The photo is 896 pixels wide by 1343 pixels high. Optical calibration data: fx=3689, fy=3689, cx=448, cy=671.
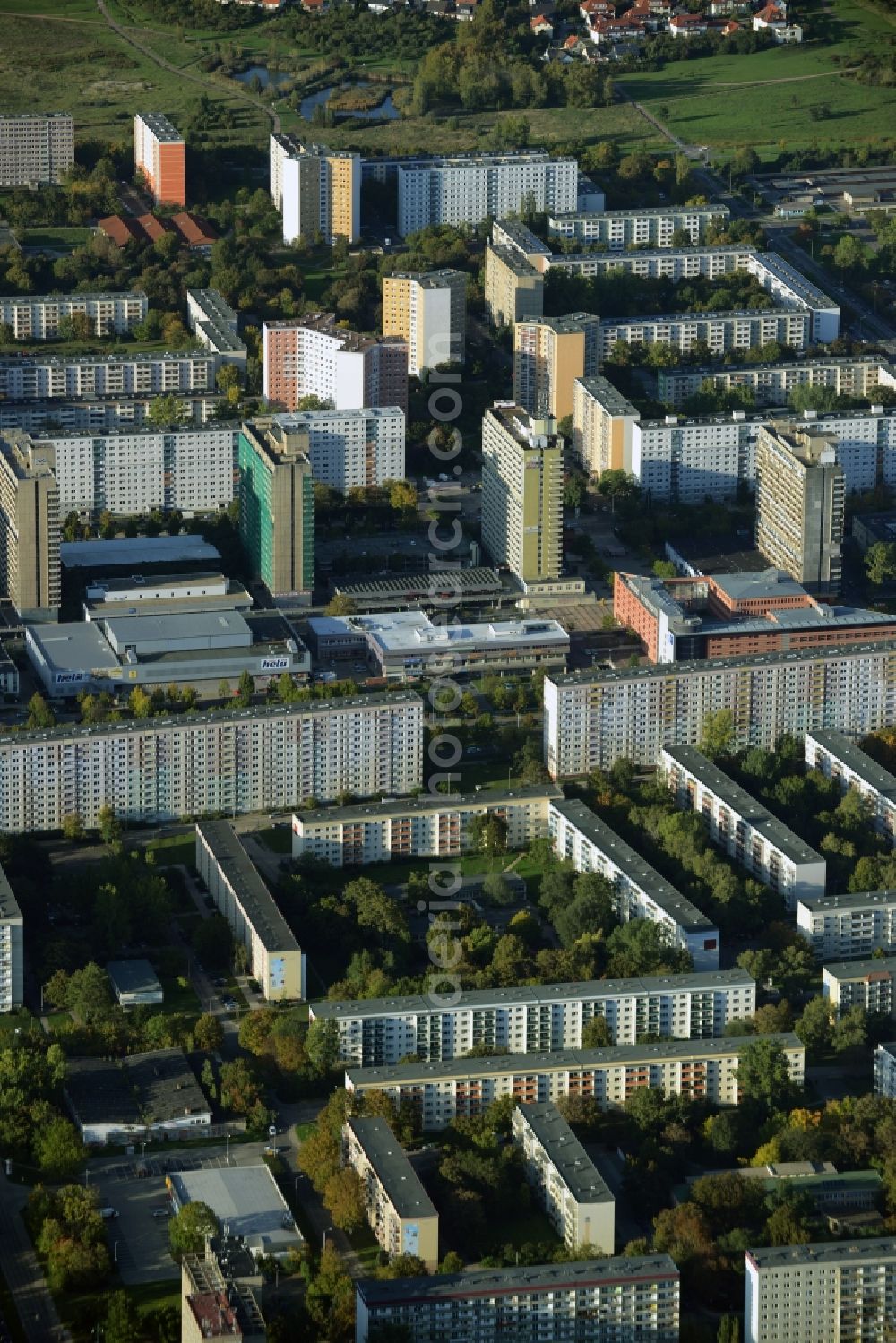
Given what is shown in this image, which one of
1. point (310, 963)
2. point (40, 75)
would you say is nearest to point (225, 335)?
point (40, 75)

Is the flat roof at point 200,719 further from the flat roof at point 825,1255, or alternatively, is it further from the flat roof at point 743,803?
the flat roof at point 825,1255

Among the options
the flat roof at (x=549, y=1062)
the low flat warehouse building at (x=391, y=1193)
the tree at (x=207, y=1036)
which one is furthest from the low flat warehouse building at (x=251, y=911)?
the low flat warehouse building at (x=391, y=1193)

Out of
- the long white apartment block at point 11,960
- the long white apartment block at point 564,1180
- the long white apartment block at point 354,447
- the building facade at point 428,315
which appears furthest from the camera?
the building facade at point 428,315

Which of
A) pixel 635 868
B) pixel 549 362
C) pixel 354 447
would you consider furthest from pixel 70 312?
pixel 635 868

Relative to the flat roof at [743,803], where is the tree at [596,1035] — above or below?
below

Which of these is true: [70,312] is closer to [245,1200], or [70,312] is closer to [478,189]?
[478,189]

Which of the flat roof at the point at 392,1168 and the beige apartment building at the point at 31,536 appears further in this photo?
the beige apartment building at the point at 31,536

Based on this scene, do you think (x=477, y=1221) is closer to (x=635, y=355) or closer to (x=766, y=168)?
(x=635, y=355)
